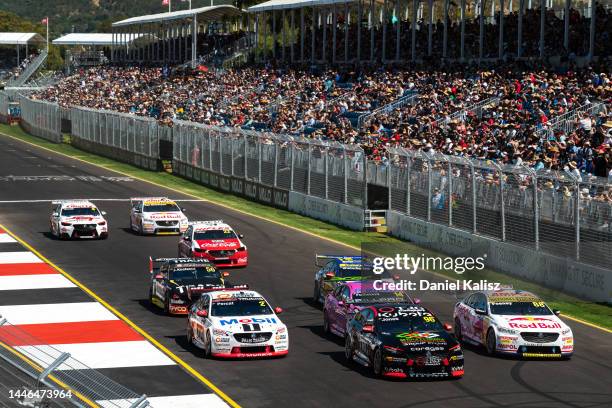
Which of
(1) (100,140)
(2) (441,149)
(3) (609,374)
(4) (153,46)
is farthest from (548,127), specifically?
(4) (153,46)

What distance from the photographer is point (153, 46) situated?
417ft

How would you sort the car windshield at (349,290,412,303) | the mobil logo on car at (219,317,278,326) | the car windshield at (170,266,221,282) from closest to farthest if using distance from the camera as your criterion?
the mobil logo on car at (219,317,278,326), the car windshield at (349,290,412,303), the car windshield at (170,266,221,282)

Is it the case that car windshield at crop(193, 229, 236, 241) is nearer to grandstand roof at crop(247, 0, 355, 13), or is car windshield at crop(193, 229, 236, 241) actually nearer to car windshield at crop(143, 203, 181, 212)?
car windshield at crop(143, 203, 181, 212)

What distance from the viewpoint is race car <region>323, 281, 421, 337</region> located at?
28673mm

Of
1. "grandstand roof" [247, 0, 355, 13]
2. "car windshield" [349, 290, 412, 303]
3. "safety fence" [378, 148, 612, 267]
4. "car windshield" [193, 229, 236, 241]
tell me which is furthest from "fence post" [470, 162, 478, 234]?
"grandstand roof" [247, 0, 355, 13]

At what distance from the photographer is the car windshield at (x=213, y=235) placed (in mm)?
40812

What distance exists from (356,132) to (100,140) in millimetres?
34284

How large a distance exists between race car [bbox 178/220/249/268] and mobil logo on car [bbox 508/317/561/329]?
14583mm

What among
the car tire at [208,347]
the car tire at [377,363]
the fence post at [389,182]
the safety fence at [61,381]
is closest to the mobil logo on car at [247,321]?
the car tire at [208,347]

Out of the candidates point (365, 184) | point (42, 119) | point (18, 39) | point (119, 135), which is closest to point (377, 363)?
point (365, 184)

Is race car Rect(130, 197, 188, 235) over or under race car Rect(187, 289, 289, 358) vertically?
under

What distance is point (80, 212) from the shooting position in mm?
47500

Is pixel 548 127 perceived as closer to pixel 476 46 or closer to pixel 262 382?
pixel 476 46

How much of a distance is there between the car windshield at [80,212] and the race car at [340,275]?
16.0 metres
